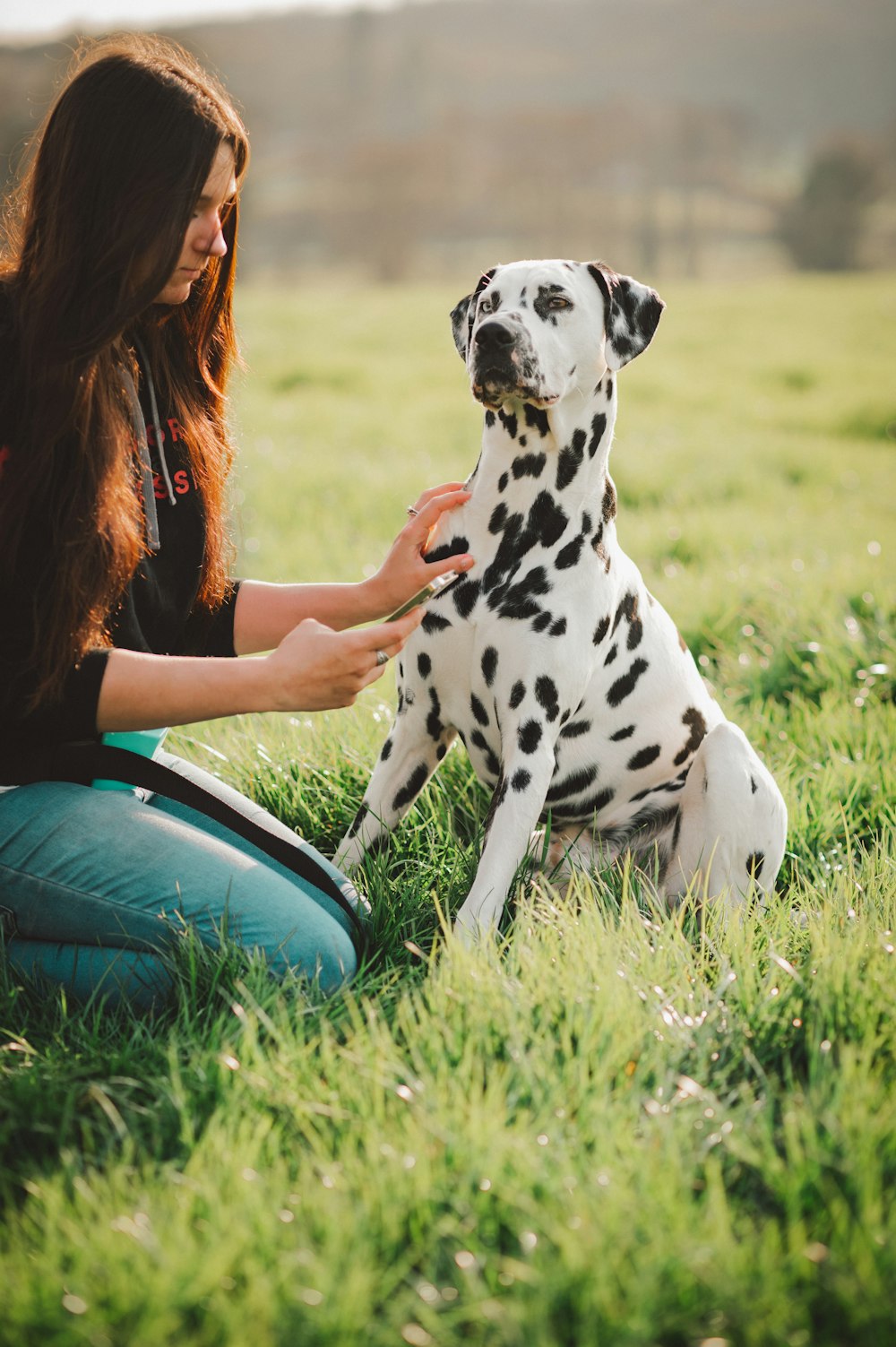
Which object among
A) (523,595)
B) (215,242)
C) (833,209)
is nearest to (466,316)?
(215,242)

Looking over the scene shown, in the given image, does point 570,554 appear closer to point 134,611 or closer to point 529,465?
point 529,465

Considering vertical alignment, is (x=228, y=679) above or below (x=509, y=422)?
below

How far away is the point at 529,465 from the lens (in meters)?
2.76

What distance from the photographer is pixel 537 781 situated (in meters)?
2.68

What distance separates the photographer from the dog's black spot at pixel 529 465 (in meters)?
2.76

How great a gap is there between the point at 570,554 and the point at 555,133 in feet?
230

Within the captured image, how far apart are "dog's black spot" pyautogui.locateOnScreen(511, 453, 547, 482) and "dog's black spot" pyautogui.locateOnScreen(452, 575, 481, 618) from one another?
30 cm

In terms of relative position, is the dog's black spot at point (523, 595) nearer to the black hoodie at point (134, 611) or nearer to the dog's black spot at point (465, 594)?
the dog's black spot at point (465, 594)

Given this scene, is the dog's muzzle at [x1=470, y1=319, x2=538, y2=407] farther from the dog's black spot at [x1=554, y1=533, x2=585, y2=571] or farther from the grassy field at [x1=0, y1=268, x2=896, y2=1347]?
the grassy field at [x1=0, y1=268, x2=896, y2=1347]

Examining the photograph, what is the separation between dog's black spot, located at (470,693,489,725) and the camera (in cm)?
280

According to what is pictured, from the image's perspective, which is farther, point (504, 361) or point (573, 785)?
point (573, 785)

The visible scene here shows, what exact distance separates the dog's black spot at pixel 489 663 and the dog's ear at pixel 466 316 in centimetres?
82

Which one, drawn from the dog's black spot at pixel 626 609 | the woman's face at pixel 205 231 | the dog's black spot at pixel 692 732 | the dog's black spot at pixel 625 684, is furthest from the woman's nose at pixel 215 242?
the dog's black spot at pixel 692 732

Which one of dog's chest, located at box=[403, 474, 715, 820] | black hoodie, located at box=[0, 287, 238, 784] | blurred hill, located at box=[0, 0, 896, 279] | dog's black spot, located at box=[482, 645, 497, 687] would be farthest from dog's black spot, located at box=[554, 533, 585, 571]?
blurred hill, located at box=[0, 0, 896, 279]
